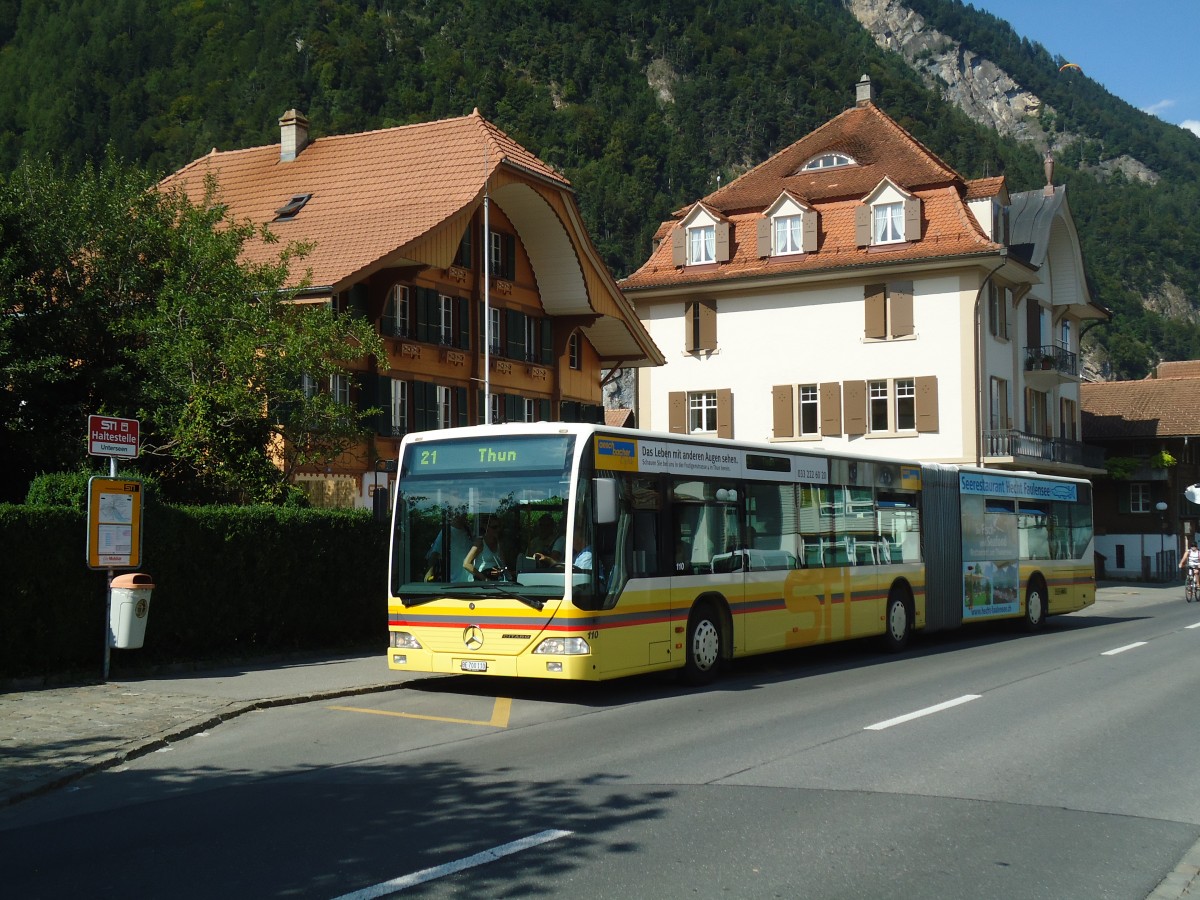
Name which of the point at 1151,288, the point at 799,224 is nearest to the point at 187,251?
the point at 799,224

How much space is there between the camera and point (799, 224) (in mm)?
46781

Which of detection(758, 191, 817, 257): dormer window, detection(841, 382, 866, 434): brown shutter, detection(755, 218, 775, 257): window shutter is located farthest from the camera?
detection(755, 218, 775, 257): window shutter

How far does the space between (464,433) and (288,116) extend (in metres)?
25.4

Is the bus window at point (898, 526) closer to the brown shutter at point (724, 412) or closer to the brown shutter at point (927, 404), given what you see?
the brown shutter at point (927, 404)

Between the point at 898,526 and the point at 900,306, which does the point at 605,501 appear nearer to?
the point at 898,526

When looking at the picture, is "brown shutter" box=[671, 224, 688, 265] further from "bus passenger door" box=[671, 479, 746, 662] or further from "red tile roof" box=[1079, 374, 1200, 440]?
"bus passenger door" box=[671, 479, 746, 662]

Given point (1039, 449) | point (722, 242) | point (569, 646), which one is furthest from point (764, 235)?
point (569, 646)

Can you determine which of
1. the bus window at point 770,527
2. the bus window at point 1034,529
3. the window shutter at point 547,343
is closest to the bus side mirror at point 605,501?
the bus window at point 770,527

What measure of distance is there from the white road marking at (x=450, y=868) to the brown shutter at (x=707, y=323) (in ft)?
135

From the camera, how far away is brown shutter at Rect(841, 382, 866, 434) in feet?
146

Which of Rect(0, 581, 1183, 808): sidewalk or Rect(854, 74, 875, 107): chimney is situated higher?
Rect(854, 74, 875, 107): chimney

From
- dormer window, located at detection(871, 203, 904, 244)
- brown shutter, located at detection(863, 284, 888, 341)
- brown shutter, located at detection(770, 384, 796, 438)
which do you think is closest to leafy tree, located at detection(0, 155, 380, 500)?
brown shutter, located at detection(770, 384, 796, 438)

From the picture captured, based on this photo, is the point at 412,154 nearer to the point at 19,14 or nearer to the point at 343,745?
the point at 343,745

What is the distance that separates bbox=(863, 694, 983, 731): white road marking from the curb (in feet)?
18.8
